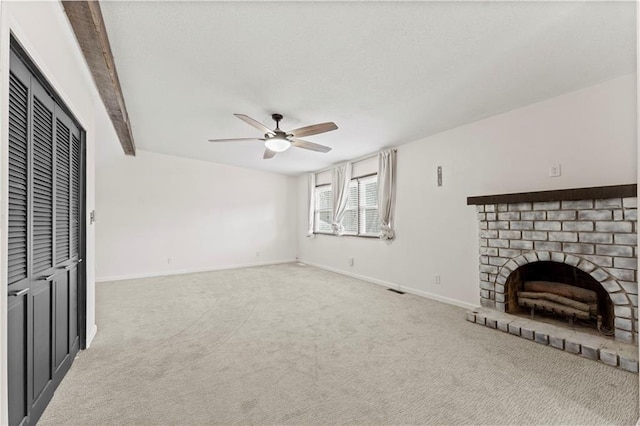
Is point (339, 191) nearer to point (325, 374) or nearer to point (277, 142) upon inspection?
point (277, 142)

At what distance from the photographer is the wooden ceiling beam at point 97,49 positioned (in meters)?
1.58

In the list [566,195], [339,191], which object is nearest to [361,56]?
[566,195]

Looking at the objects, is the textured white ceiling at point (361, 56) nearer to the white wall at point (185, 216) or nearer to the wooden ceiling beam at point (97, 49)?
the wooden ceiling beam at point (97, 49)

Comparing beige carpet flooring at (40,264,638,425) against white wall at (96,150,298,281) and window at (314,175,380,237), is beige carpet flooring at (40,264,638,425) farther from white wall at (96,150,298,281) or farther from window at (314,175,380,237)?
white wall at (96,150,298,281)

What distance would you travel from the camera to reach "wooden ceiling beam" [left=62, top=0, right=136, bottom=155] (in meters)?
1.58

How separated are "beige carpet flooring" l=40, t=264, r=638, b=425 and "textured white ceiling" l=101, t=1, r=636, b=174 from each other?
94.0 inches

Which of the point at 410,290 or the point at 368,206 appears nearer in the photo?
the point at 410,290

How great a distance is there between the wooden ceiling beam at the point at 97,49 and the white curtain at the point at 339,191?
12.0 ft

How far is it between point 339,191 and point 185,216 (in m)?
3.34

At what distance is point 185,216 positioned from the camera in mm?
5582

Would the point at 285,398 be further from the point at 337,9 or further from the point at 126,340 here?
the point at 337,9

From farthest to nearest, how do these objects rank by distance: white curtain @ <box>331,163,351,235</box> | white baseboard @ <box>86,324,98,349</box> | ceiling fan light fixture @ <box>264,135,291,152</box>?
1. white curtain @ <box>331,163,351,235</box>
2. ceiling fan light fixture @ <box>264,135,291,152</box>
3. white baseboard @ <box>86,324,98,349</box>

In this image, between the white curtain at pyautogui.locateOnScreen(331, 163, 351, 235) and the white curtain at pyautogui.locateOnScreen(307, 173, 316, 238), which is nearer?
the white curtain at pyautogui.locateOnScreen(331, 163, 351, 235)

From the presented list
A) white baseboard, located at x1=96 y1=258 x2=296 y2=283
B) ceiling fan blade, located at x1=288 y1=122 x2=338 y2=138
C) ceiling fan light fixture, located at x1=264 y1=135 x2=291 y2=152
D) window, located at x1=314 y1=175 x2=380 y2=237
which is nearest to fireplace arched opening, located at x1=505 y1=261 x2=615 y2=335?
window, located at x1=314 y1=175 x2=380 y2=237
